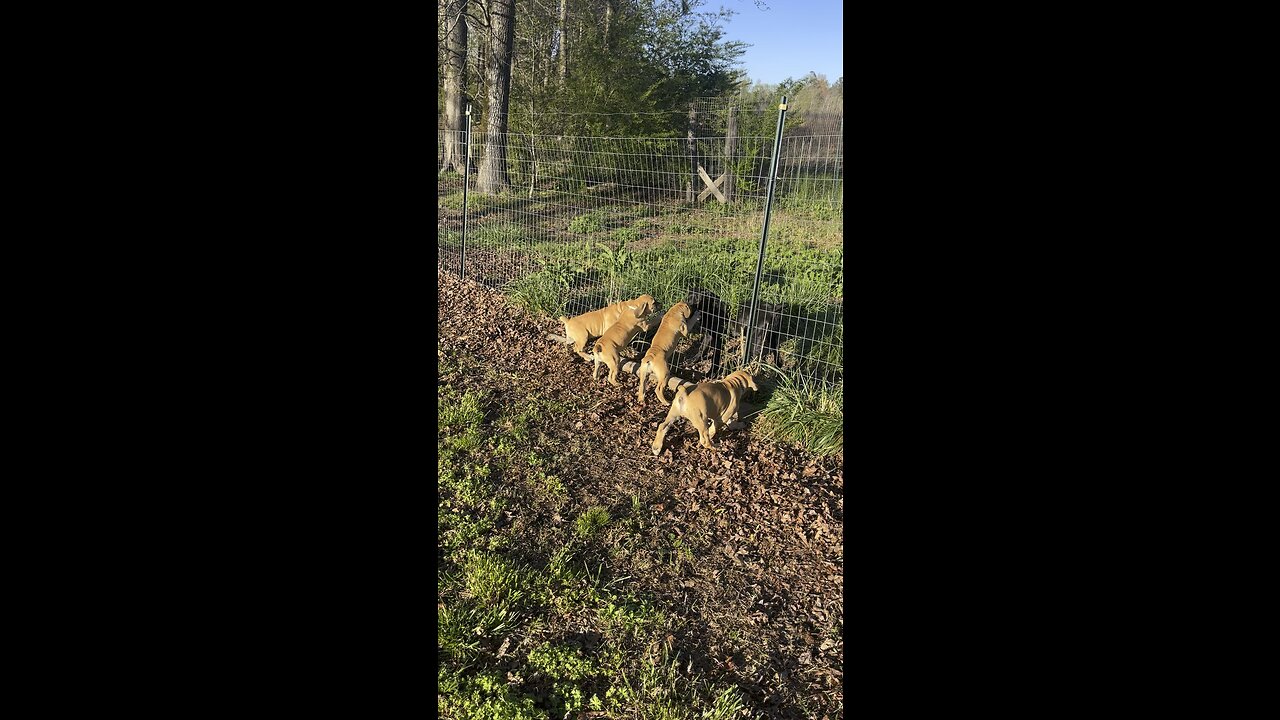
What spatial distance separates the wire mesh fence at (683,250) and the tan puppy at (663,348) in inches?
16.7

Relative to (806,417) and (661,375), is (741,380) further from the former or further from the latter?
(661,375)

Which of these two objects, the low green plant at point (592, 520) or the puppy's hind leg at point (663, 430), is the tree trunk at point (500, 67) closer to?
the puppy's hind leg at point (663, 430)

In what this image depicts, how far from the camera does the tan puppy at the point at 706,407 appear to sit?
407 centimetres

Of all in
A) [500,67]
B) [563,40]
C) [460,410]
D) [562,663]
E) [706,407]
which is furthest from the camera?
[563,40]

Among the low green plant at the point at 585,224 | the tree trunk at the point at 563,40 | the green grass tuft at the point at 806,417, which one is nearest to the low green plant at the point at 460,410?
the green grass tuft at the point at 806,417

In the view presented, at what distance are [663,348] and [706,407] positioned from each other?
78 cm

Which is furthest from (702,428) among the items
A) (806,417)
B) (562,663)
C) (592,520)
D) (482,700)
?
(482,700)

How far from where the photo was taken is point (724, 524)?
11.5 ft

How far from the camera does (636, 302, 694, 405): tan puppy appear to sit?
4.70 m
